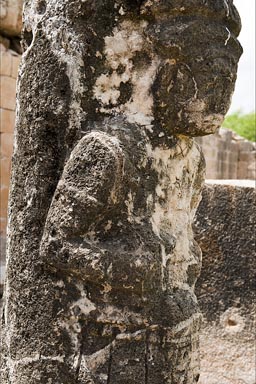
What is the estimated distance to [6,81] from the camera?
7855 millimetres

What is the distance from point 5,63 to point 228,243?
4.38 m

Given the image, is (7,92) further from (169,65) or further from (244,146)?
(244,146)

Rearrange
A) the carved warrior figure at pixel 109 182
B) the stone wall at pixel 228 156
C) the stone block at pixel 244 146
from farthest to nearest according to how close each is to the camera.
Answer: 1. the stone block at pixel 244 146
2. the stone wall at pixel 228 156
3. the carved warrior figure at pixel 109 182

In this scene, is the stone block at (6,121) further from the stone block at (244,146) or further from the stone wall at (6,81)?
the stone block at (244,146)

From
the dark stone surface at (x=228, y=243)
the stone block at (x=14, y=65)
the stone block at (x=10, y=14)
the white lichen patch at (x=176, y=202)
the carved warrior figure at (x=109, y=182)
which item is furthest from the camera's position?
the stone block at (x=14, y=65)

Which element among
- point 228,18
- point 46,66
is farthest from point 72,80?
point 228,18

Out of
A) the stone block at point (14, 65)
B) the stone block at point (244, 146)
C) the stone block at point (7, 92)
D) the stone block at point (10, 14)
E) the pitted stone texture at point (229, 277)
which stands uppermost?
the stone block at point (10, 14)

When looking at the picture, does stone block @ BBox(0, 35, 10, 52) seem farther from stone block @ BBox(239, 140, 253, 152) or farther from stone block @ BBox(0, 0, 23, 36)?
stone block @ BBox(239, 140, 253, 152)

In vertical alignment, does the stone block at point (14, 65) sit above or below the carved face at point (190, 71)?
above

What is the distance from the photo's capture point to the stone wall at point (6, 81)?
25.0 ft

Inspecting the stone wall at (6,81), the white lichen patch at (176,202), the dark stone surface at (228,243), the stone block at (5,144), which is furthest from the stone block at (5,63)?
the white lichen patch at (176,202)

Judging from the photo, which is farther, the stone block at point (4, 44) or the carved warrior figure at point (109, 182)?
the stone block at point (4, 44)

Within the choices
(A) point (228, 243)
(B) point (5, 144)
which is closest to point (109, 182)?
(A) point (228, 243)

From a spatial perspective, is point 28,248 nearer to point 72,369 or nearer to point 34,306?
point 34,306
